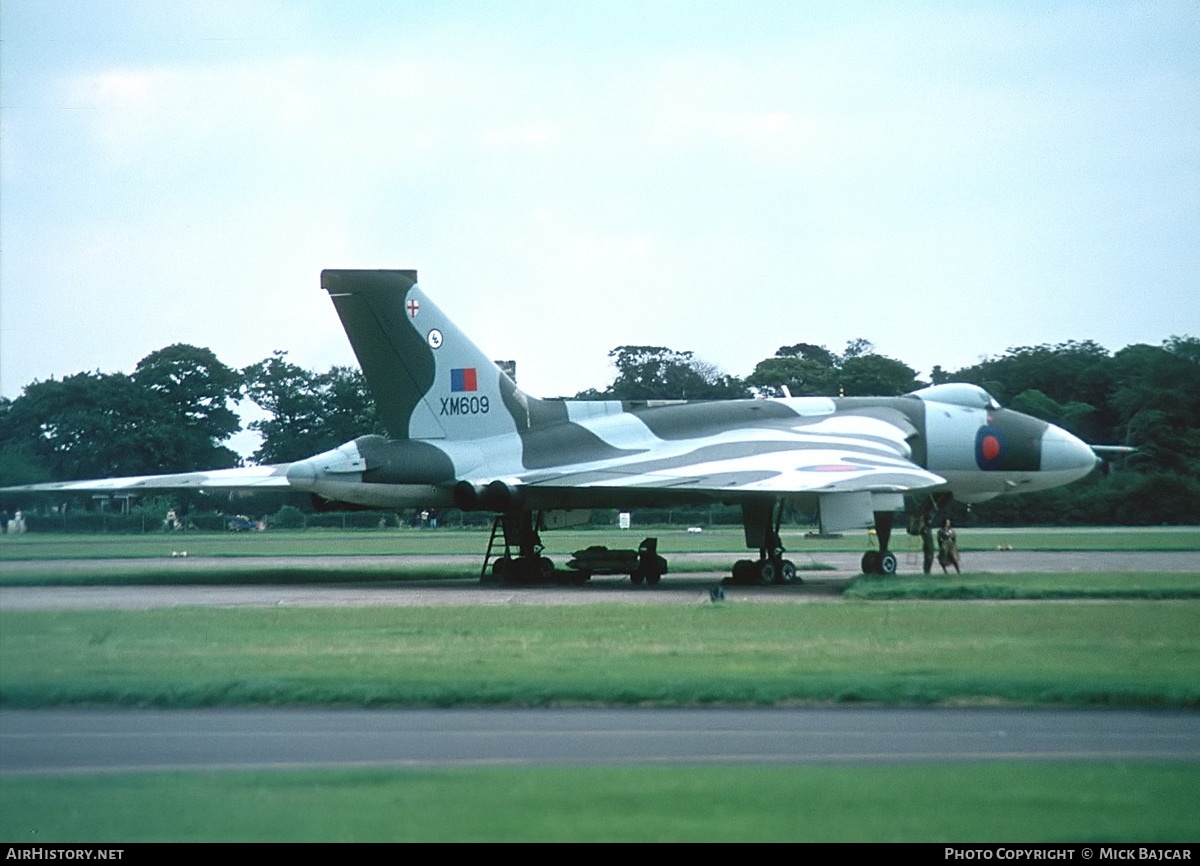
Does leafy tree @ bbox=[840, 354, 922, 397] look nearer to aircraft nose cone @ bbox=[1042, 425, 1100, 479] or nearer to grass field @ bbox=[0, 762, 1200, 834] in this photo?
aircraft nose cone @ bbox=[1042, 425, 1100, 479]

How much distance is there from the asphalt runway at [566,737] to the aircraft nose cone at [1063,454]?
22.9 metres

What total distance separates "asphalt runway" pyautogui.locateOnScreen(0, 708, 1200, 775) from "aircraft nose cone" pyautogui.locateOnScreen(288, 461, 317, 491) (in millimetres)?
18183

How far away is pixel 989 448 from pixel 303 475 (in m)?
15.9

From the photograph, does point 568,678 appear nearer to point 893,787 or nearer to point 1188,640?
point 893,787

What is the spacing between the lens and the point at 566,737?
11.6 meters

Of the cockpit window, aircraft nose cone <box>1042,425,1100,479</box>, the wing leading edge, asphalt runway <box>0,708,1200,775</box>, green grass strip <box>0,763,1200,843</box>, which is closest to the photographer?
green grass strip <box>0,763,1200,843</box>

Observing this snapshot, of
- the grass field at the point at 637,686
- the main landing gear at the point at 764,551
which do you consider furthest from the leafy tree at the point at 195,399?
the main landing gear at the point at 764,551

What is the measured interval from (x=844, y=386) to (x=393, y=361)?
146 feet

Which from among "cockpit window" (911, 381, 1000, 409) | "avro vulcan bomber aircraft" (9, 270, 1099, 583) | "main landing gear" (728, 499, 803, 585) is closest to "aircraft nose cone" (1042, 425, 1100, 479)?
"cockpit window" (911, 381, 1000, 409)

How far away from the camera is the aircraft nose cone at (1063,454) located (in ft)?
115

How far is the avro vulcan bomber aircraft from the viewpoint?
30.6 metres

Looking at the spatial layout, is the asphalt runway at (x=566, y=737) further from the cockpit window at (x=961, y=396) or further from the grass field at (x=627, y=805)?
the cockpit window at (x=961, y=396)
